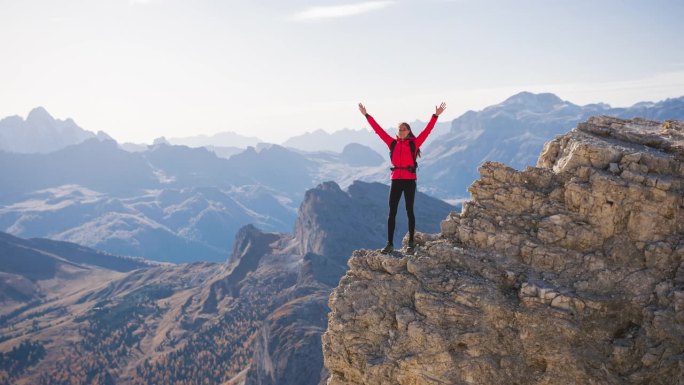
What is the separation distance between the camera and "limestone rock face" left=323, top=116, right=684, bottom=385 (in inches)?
561

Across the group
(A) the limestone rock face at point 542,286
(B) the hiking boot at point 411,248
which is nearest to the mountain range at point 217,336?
(B) the hiking boot at point 411,248

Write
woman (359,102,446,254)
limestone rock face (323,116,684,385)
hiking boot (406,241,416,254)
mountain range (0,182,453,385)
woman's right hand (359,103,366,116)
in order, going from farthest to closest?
1. mountain range (0,182,453,385)
2. woman's right hand (359,103,366,116)
3. hiking boot (406,241,416,254)
4. woman (359,102,446,254)
5. limestone rock face (323,116,684,385)

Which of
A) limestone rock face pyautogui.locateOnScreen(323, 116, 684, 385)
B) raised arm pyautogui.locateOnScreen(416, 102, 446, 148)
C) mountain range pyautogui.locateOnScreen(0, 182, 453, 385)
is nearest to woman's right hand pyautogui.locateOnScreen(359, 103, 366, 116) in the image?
raised arm pyautogui.locateOnScreen(416, 102, 446, 148)

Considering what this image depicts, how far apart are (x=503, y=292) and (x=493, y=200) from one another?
409cm

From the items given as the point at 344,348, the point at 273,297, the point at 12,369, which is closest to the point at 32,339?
the point at 12,369

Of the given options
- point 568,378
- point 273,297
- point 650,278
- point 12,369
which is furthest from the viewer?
point 273,297

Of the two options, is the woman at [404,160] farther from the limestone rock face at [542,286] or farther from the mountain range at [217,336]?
the mountain range at [217,336]

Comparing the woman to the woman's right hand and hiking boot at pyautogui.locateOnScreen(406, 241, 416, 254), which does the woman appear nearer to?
A: hiking boot at pyautogui.locateOnScreen(406, 241, 416, 254)

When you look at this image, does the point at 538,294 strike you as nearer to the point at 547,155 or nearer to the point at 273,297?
the point at 547,155

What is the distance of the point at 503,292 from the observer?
1591 centimetres

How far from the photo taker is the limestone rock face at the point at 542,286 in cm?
1426

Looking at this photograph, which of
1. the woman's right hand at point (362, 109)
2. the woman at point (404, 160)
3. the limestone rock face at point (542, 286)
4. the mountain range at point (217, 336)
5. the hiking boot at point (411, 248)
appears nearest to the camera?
the limestone rock face at point (542, 286)

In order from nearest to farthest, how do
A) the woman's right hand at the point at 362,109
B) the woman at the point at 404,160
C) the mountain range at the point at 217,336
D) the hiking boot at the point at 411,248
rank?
the woman at the point at 404,160
the hiking boot at the point at 411,248
the woman's right hand at the point at 362,109
the mountain range at the point at 217,336

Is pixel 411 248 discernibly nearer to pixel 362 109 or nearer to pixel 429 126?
pixel 429 126
